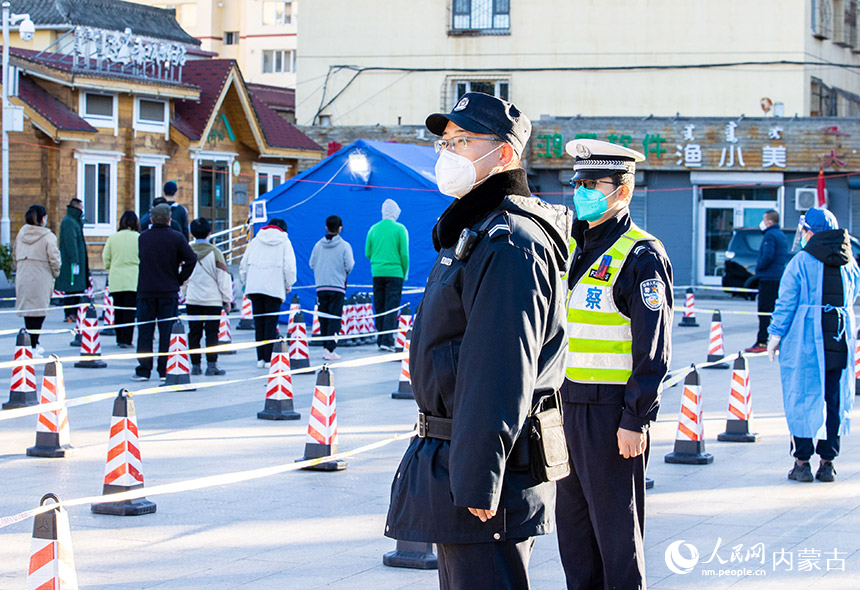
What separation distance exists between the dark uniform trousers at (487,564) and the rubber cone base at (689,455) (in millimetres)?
5765

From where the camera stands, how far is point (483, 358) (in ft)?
11.5

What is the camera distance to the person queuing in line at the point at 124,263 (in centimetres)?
1562

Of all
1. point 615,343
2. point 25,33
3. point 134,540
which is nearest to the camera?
point 615,343

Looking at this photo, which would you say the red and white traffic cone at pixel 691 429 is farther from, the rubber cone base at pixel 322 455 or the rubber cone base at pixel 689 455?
the rubber cone base at pixel 322 455

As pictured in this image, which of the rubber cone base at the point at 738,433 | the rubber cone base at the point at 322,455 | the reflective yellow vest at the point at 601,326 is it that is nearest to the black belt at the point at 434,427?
the reflective yellow vest at the point at 601,326

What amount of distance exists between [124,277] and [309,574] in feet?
34.5

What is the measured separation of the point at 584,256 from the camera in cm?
555

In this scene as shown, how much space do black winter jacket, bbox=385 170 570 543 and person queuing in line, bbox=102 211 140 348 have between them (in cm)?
1194

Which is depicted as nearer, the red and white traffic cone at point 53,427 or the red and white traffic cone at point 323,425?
the red and white traffic cone at point 323,425

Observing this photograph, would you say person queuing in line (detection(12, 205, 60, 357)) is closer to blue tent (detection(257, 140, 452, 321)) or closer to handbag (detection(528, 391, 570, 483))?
blue tent (detection(257, 140, 452, 321))

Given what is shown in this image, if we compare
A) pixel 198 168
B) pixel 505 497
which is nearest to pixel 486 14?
pixel 198 168

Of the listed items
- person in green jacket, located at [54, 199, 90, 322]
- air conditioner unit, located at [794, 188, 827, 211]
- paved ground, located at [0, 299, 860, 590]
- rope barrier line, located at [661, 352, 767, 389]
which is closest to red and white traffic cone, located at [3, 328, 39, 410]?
paved ground, located at [0, 299, 860, 590]

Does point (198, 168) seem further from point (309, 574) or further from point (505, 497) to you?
point (505, 497)

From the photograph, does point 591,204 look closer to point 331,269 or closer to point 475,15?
point 331,269
